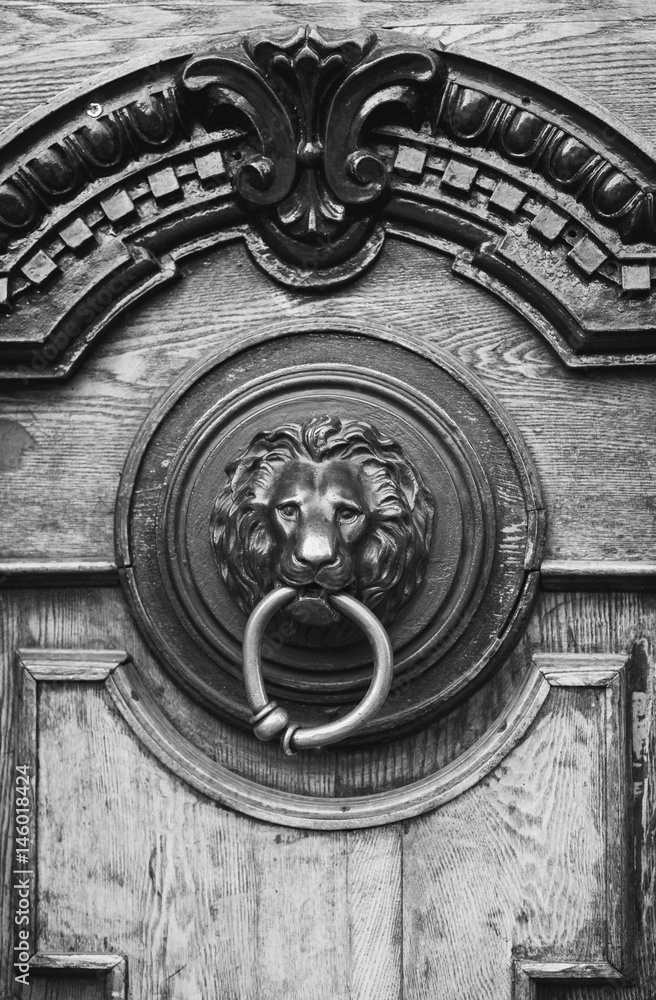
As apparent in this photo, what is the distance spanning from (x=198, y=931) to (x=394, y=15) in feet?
2.38

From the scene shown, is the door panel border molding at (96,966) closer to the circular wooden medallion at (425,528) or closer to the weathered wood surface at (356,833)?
the weathered wood surface at (356,833)

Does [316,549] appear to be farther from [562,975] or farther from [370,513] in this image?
[562,975]

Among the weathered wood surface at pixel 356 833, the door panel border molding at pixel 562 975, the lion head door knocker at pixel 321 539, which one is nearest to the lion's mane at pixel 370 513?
the lion head door knocker at pixel 321 539

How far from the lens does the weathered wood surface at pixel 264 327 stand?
795mm

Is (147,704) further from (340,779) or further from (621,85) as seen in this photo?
(621,85)

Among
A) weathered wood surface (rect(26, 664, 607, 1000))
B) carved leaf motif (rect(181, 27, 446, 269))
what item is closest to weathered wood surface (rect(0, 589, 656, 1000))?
weathered wood surface (rect(26, 664, 607, 1000))

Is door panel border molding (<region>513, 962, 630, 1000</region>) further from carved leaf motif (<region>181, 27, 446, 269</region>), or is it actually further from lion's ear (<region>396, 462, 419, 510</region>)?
carved leaf motif (<region>181, 27, 446, 269</region>)

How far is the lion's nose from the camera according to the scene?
2.26ft

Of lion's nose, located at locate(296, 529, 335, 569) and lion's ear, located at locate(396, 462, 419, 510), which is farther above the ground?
lion's ear, located at locate(396, 462, 419, 510)

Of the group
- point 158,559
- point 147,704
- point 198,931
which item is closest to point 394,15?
point 158,559

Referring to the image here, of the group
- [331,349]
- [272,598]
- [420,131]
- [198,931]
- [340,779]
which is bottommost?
[198,931]

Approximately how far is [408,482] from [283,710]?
198mm

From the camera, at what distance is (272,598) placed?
2.31 feet

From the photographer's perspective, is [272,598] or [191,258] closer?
[272,598]
